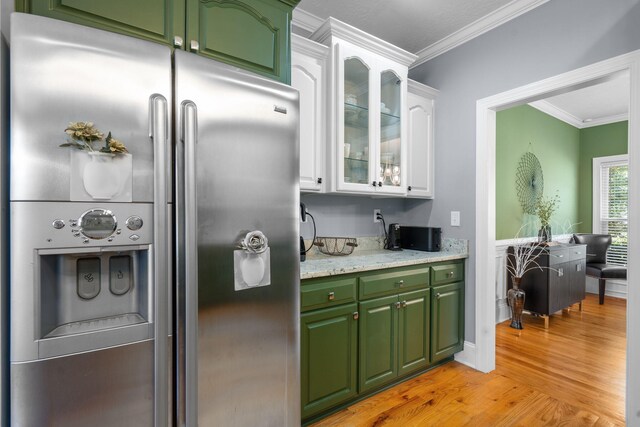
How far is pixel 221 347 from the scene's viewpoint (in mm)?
1144

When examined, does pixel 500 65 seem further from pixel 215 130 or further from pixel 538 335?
pixel 538 335

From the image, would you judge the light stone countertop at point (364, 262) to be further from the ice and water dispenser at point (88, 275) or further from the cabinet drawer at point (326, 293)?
the ice and water dispenser at point (88, 275)

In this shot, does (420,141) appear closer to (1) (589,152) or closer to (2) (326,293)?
(2) (326,293)

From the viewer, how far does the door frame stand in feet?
5.58

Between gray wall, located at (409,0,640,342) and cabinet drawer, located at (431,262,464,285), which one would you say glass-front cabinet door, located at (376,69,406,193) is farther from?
cabinet drawer, located at (431,262,464,285)

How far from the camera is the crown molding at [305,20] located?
2279mm

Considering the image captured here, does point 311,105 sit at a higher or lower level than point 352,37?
lower

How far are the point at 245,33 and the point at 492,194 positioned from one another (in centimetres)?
217

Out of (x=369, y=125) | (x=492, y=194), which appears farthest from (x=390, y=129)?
(x=492, y=194)

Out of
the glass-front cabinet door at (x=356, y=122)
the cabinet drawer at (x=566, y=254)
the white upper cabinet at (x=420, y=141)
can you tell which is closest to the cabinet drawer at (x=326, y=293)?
the glass-front cabinet door at (x=356, y=122)

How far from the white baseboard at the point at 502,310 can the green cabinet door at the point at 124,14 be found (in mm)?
3928

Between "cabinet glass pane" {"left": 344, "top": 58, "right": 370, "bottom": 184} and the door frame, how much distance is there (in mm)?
925

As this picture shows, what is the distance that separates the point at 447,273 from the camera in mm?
2420

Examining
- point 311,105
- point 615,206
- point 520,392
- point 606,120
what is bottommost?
point 520,392
